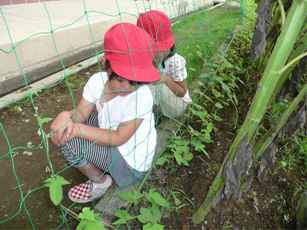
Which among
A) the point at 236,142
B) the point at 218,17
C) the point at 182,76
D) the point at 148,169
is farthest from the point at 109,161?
the point at 218,17

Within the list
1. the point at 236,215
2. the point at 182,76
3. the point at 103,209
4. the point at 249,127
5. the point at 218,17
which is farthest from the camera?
the point at 218,17

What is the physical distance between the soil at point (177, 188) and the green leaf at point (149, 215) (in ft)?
0.60

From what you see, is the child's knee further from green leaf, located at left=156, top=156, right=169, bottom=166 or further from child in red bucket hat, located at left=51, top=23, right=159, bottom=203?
green leaf, located at left=156, top=156, right=169, bottom=166

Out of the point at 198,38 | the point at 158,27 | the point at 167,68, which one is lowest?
the point at 198,38

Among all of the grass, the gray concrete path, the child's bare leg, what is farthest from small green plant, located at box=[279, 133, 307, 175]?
the gray concrete path

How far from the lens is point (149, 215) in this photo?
1.52 m

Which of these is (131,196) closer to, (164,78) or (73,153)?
(73,153)

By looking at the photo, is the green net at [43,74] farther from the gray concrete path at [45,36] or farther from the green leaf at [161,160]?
the green leaf at [161,160]

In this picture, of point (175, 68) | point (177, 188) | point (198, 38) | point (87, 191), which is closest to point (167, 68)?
point (175, 68)

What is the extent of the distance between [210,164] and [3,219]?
117cm

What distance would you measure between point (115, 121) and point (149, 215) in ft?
1.57

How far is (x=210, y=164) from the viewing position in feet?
6.93

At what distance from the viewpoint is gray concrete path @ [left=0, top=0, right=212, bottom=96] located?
9.16ft

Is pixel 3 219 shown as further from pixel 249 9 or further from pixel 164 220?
pixel 249 9
